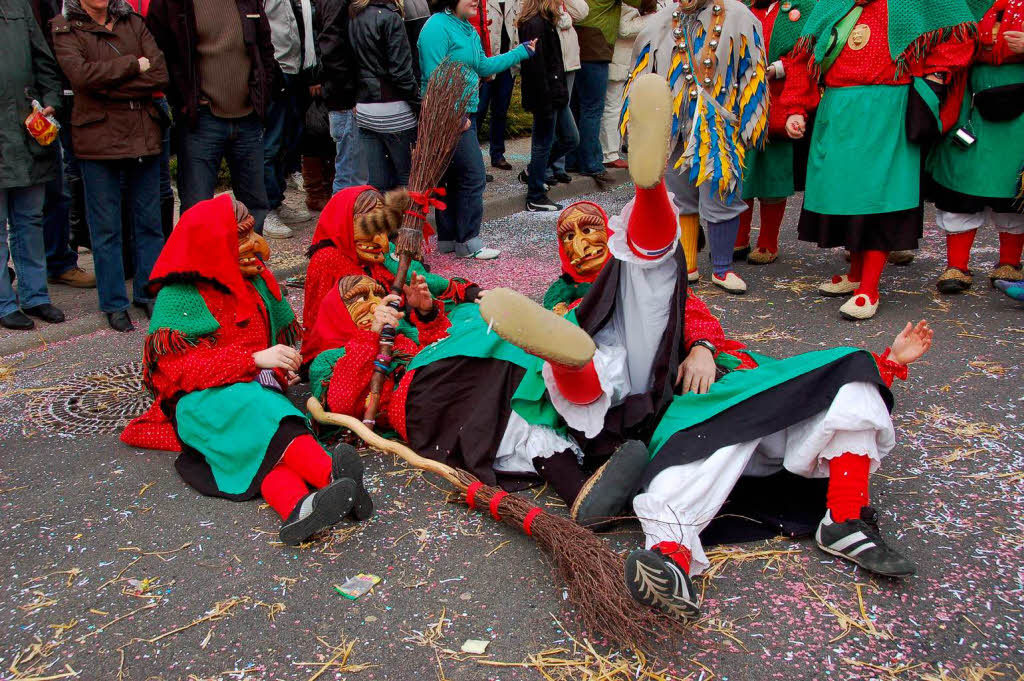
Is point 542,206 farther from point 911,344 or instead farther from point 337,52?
point 911,344

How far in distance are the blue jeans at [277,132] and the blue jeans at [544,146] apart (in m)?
2.14

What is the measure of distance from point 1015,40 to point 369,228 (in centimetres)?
380

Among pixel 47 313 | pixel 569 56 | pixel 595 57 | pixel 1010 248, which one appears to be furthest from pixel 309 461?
pixel 595 57

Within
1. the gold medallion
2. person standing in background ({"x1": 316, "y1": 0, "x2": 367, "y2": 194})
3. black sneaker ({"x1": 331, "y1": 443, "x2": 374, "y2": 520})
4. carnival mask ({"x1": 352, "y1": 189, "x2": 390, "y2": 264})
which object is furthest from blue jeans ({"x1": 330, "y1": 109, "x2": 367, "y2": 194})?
black sneaker ({"x1": 331, "y1": 443, "x2": 374, "y2": 520})

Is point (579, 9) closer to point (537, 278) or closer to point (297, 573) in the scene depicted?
point (537, 278)

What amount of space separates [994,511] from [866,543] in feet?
2.46

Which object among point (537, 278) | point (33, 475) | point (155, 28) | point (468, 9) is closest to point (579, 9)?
point (468, 9)

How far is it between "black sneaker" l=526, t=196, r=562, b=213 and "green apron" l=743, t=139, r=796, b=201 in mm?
2534

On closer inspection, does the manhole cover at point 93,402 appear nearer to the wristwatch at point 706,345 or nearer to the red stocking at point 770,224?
the wristwatch at point 706,345

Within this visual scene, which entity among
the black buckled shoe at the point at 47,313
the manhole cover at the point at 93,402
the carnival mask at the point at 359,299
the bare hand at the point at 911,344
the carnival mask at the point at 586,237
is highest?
the carnival mask at the point at 586,237

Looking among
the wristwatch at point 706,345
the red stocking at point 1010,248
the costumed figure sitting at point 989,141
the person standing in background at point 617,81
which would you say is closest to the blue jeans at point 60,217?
the wristwatch at point 706,345

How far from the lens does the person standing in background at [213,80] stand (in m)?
5.41

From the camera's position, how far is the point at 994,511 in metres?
3.06

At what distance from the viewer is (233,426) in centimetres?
328
